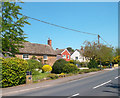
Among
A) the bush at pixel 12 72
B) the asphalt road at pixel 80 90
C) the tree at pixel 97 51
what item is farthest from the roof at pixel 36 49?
the asphalt road at pixel 80 90

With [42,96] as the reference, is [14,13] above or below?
above

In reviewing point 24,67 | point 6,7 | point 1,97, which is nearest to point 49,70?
point 24,67

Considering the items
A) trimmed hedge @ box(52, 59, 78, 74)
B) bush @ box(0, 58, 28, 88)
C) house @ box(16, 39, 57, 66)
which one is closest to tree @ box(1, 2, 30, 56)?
bush @ box(0, 58, 28, 88)

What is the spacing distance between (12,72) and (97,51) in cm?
2673

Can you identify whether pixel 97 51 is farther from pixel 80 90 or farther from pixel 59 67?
pixel 80 90

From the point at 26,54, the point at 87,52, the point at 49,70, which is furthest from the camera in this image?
the point at 87,52

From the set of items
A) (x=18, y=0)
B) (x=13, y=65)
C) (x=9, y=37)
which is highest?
(x=18, y=0)

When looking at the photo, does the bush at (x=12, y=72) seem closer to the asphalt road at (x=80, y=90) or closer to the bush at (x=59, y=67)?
the asphalt road at (x=80, y=90)

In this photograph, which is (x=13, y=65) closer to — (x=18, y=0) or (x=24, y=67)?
(x=24, y=67)

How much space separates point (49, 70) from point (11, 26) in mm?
15863

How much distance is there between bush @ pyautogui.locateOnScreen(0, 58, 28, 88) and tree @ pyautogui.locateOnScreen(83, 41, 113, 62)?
24582 millimetres

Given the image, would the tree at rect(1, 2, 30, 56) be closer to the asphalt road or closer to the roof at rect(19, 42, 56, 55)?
the asphalt road

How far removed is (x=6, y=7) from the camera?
14477 mm

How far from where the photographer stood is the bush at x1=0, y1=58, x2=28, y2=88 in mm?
13898
